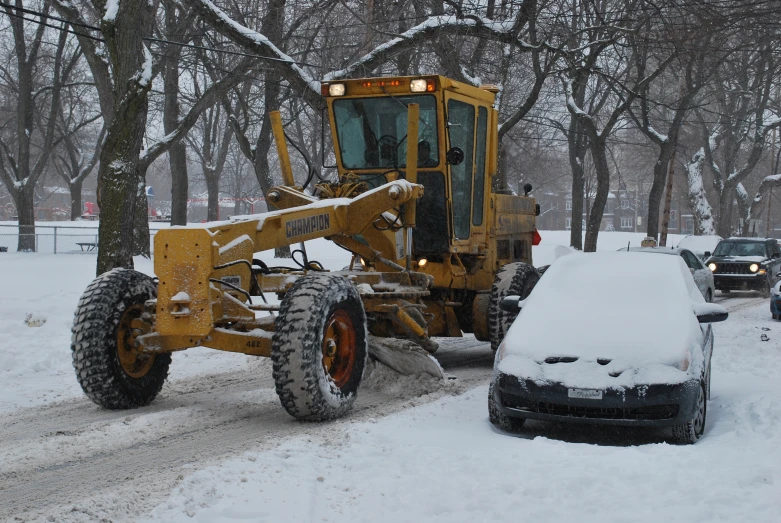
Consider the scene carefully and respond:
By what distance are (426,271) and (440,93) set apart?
83.8 inches

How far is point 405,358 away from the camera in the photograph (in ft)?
30.0

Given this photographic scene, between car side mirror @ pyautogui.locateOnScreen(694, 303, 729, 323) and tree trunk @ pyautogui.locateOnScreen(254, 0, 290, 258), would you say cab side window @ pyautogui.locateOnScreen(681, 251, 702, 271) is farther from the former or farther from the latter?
car side mirror @ pyautogui.locateOnScreen(694, 303, 729, 323)

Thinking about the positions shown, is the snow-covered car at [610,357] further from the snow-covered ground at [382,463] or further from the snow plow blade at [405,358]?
the snow plow blade at [405,358]

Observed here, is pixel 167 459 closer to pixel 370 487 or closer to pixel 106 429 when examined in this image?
pixel 106 429

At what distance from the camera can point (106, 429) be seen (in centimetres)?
722

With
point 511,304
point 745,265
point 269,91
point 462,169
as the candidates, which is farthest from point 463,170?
point 745,265

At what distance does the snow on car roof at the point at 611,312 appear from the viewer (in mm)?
7242

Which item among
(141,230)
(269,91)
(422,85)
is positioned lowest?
(141,230)

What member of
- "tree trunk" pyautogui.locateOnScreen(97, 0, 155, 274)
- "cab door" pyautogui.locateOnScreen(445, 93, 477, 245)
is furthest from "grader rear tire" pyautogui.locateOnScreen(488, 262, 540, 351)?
"tree trunk" pyautogui.locateOnScreen(97, 0, 155, 274)

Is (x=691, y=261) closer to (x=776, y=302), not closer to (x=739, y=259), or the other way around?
(x=776, y=302)

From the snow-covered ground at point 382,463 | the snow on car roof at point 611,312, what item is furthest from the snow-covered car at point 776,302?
the snow on car roof at point 611,312

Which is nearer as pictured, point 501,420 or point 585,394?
point 585,394

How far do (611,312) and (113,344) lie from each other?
4.31 m

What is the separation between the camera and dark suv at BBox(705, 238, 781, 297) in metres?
23.5
